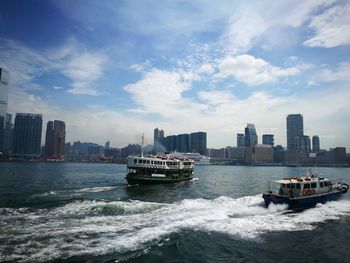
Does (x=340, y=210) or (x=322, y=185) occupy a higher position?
(x=322, y=185)

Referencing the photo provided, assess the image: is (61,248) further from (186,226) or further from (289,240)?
(289,240)

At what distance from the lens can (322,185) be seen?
41.7 m

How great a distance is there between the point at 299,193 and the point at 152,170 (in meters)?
39.4

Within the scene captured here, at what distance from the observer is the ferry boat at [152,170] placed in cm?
6704

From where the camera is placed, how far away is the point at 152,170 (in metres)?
69.9

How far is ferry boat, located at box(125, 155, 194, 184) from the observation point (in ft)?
220

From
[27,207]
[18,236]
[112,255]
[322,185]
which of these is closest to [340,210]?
[322,185]

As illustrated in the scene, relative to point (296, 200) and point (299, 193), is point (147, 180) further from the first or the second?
point (296, 200)

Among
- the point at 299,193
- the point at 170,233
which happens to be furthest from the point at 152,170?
the point at 170,233

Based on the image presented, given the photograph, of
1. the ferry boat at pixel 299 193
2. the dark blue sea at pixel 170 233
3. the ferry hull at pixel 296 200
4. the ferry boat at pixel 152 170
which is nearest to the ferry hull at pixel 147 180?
the ferry boat at pixel 152 170

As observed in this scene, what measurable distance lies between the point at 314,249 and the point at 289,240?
216 centimetres

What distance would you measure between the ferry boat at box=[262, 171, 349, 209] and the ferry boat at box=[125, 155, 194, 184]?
35.5m

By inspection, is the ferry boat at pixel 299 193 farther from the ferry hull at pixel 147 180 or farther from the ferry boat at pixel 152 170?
the ferry boat at pixel 152 170

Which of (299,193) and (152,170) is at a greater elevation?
(152,170)
